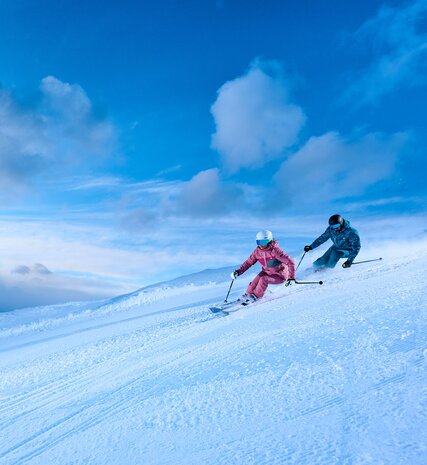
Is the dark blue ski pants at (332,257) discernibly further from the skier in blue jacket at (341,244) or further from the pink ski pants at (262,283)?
the pink ski pants at (262,283)

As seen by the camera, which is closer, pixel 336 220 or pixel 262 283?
pixel 262 283

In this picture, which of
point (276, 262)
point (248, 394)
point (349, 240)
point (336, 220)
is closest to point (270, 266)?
point (276, 262)

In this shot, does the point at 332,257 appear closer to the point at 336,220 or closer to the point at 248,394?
the point at 336,220

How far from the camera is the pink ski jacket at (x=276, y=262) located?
27.0 feet

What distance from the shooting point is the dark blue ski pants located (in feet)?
33.2

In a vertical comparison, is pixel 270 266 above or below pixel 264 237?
below

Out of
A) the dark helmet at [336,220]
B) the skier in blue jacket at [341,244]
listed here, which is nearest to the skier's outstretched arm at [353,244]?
the skier in blue jacket at [341,244]

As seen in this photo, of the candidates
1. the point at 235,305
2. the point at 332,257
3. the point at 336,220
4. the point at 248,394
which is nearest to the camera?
the point at 248,394

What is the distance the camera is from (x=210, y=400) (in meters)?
2.78

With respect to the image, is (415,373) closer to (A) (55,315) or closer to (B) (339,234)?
(B) (339,234)

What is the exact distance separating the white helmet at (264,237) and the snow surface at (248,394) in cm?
261

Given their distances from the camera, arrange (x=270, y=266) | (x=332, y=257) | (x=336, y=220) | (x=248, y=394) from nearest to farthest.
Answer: (x=248, y=394) → (x=270, y=266) → (x=336, y=220) → (x=332, y=257)

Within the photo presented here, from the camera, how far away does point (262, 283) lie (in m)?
8.19

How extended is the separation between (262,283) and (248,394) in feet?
18.1
